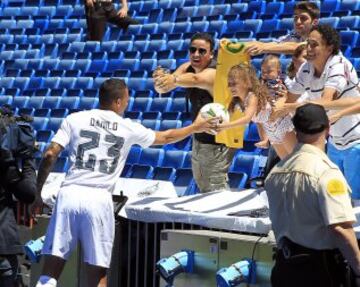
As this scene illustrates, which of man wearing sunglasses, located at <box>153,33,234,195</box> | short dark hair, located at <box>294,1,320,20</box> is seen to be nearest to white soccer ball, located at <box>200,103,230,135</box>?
man wearing sunglasses, located at <box>153,33,234,195</box>

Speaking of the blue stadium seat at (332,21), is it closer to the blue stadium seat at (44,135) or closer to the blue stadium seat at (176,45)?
the blue stadium seat at (176,45)

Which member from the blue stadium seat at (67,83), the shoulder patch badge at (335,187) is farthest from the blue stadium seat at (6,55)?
the shoulder patch badge at (335,187)

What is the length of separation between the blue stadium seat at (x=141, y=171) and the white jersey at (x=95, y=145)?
403 cm

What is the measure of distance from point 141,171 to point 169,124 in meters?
0.74

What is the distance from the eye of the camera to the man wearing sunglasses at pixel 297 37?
22.3 ft

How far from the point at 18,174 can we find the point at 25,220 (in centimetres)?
118

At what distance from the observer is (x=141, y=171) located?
387 inches

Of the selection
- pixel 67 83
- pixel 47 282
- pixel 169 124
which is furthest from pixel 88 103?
pixel 47 282

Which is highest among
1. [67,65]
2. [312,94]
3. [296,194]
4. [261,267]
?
[67,65]

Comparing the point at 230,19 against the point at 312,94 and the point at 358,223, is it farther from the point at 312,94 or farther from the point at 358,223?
the point at 358,223

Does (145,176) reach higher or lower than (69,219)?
higher

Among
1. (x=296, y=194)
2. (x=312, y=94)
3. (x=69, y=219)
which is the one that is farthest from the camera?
(x=312, y=94)

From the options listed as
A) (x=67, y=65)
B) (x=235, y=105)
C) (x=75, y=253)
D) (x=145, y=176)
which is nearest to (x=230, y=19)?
(x=67, y=65)

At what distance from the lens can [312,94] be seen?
598cm
